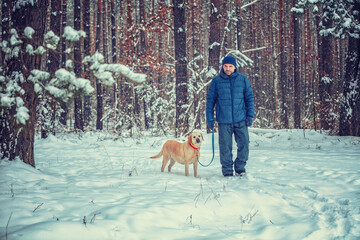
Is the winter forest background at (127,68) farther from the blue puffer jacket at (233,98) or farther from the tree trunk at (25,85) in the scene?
the blue puffer jacket at (233,98)

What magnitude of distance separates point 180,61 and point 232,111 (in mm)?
5313

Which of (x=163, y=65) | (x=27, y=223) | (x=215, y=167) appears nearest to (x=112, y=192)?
(x=27, y=223)

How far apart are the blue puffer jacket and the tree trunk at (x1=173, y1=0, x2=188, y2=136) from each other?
4830mm

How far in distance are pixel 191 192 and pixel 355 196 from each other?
1937 mm

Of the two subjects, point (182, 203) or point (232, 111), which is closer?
point (182, 203)

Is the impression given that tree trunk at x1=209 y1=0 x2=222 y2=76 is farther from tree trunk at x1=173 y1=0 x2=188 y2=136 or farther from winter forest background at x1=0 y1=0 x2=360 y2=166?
tree trunk at x1=173 y1=0 x2=188 y2=136

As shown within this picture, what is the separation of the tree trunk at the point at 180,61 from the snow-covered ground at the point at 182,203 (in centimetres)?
428

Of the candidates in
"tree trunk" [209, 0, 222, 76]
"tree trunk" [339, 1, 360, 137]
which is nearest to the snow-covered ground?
"tree trunk" [339, 1, 360, 137]

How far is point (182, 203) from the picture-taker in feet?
8.96

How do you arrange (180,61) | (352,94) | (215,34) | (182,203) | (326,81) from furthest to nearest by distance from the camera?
(326,81)
(215,34)
(180,61)
(352,94)
(182,203)

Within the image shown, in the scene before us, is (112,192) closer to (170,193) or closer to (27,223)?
(170,193)

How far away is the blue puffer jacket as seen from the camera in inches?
169

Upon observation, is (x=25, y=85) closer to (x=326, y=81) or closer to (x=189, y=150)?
(x=189, y=150)

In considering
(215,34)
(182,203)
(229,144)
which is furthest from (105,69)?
(215,34)
